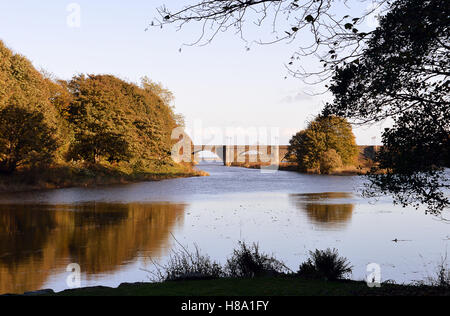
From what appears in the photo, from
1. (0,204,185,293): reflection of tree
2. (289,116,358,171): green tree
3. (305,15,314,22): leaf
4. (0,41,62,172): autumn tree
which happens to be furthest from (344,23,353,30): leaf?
(289,116,358,171): green tree

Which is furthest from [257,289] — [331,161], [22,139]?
[331,161]

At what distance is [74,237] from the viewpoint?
18281 millimetres

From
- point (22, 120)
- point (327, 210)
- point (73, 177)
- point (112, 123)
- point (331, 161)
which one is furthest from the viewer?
point (331, 161)

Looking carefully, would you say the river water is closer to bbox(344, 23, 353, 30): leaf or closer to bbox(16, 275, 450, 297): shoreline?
bbox(16, 275, 450, 297): shoreline

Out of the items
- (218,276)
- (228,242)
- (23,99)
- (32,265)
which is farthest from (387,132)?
(23,99)

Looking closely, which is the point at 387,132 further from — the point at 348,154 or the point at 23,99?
the point at 348,154

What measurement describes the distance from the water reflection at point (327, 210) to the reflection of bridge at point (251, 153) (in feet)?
247

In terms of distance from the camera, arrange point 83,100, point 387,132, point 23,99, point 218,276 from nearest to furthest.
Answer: point 218,276, point 387,132, point 23,99, point 83,100

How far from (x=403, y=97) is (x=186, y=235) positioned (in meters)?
11.3

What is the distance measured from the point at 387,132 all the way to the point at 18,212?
22.5 metres

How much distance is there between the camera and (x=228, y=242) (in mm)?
17219

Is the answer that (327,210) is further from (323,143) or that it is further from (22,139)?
(323,143)

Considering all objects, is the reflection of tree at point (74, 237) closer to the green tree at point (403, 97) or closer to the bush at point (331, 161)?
the green tree at point (403, 97)
